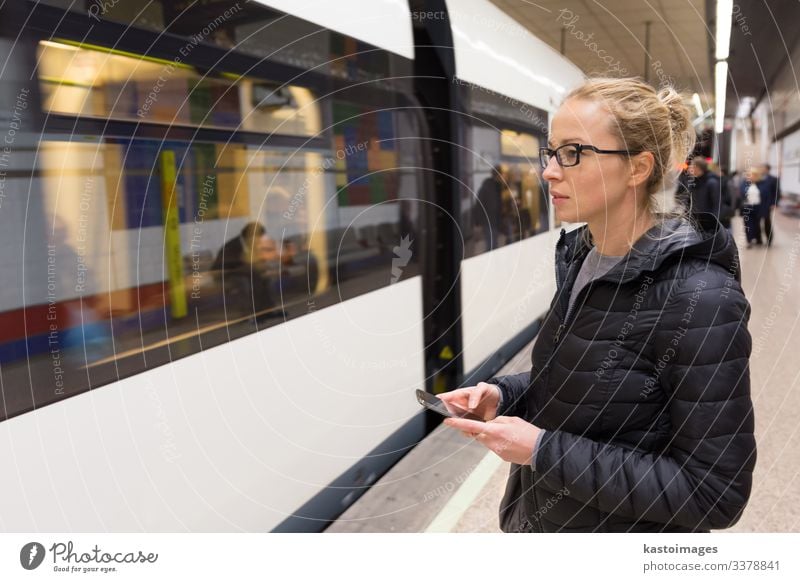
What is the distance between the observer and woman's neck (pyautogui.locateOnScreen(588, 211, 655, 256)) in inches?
44.0

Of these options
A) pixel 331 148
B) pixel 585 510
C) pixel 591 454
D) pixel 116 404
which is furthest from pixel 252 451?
pixel 591 454

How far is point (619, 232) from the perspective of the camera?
115 cm

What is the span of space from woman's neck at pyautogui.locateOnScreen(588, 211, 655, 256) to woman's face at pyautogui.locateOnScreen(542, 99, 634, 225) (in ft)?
0.05

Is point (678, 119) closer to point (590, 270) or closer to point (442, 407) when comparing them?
point (590, 270)

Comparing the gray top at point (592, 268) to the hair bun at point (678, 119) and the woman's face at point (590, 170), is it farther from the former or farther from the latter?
the hair bun at point (678, 119)

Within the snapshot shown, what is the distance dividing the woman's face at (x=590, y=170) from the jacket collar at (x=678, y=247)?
8 cm

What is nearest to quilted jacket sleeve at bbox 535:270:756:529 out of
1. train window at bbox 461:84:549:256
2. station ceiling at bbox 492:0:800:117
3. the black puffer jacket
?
the black puffer jacket

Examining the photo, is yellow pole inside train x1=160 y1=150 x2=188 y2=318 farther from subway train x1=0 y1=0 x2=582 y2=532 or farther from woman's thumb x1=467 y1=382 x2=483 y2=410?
woman's thumb x1=467 y1=382 x2=483 y2=410

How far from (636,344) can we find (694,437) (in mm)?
154

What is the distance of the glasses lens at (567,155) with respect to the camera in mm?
1124

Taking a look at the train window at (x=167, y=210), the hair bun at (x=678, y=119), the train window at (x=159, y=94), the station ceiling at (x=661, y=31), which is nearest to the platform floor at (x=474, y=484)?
the station ceiling at (x=661, y=31)
